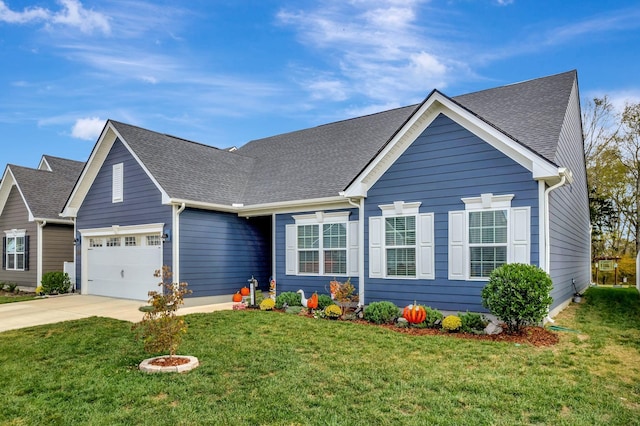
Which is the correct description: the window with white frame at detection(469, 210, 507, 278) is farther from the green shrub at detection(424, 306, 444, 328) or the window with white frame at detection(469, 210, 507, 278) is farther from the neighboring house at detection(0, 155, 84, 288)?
the neighboring house at detection(0, 155, 84, 288)

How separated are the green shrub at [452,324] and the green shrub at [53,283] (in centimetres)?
1446

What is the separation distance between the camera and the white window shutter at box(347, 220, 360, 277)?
1173 cm

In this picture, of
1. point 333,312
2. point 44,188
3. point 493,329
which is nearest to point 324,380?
point 493,329

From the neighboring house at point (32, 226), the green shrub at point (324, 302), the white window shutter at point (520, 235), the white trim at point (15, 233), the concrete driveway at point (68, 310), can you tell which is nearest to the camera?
the white window shutter at point (520, 235)

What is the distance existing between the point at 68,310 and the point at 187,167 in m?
5.61

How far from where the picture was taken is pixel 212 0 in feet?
42.8

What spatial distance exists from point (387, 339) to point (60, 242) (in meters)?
16.2

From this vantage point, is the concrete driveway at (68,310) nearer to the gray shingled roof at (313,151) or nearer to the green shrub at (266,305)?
the green shrub at (266,305)

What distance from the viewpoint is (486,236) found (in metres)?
9.38

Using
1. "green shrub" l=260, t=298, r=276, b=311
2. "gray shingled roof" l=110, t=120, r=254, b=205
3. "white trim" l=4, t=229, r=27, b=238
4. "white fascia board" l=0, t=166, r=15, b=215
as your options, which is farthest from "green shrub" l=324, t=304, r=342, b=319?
"white fascia board" l=0, t=166, r=15, b=215

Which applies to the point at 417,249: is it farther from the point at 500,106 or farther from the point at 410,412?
the point at 410,412

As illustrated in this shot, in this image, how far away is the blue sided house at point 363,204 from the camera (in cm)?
938

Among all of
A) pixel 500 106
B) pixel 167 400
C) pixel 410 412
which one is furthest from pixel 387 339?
pixel 500 106

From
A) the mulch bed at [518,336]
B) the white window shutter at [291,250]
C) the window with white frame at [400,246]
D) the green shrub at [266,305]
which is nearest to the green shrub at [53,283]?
the green shrub at [266,305]
